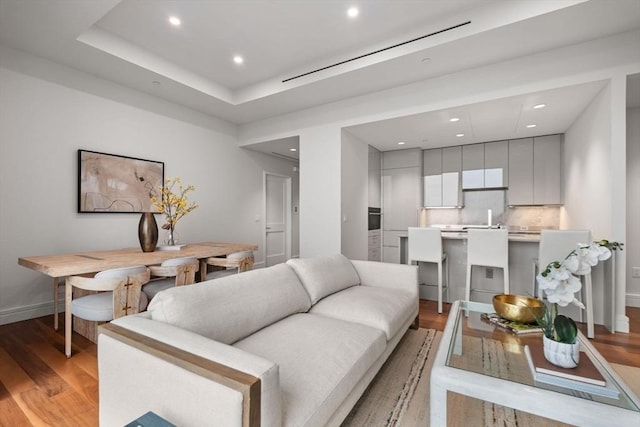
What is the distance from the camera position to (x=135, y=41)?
3.23 metres

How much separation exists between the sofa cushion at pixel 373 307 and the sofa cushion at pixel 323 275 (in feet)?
0.21

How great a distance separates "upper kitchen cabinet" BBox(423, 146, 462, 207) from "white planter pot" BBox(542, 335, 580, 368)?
14.7 ft

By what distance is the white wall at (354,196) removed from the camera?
175 inches

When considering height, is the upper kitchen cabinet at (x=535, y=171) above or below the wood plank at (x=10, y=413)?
above

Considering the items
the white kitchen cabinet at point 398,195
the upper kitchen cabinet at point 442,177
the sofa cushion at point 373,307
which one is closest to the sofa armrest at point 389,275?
the sofa cushion at point 373,307

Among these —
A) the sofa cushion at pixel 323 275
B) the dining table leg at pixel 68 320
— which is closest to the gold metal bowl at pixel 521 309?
the sofa cushion at pixel 323 275

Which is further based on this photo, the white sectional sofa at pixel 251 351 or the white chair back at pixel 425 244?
the white chair back at pixel 425 244

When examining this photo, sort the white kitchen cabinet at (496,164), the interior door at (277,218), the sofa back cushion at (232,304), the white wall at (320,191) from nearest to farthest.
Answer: the sofa back cushion at (232,304), the white wall at (320,191), the white kitchen cabinet at (496,164), the interior door at (277,218)

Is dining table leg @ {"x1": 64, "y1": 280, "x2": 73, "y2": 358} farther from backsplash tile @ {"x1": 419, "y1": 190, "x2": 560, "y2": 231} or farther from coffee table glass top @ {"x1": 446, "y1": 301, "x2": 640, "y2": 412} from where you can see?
backsplash tile @ {"x1": 419, "y1": 190, "x2": 560, "y2": 231}

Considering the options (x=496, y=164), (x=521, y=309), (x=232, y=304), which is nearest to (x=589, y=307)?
(x=521, y=309)

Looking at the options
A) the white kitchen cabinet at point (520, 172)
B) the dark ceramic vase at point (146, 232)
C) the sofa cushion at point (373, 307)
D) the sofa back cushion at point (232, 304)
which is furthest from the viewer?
the white kitchen cabinet at point (520, 172)

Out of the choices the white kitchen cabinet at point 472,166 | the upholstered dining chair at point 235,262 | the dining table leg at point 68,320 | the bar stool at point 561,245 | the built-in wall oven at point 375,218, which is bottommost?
the dining table leg at point 68,320

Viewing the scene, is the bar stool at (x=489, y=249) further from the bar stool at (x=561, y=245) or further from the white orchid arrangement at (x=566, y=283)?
the white orchid arrangement at (x=566, y=283)

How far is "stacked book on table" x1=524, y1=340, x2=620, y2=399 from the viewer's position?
1149mm
